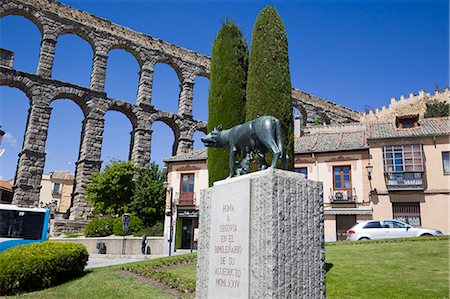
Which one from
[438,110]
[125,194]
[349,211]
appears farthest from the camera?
[438,110]

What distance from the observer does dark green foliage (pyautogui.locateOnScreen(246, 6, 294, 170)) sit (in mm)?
14109

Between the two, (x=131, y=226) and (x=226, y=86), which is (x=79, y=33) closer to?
(x=131, y=226)

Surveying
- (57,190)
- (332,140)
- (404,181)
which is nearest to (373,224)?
(404,181)

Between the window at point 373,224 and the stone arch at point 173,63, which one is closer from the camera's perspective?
the window at point 373,224

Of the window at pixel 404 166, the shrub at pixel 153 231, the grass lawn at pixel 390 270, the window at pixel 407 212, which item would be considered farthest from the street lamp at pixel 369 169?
the shrub at pixel 153 231

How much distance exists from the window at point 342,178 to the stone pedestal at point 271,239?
882 inches

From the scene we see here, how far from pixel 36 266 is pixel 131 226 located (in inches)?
699

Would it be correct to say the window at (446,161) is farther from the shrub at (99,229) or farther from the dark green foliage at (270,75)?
the shrub at (99,229)

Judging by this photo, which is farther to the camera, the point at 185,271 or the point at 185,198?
the point at 185,198

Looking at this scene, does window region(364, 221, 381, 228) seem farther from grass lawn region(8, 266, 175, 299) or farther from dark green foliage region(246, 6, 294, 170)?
grass lawn region(8, 266, 175, 299)

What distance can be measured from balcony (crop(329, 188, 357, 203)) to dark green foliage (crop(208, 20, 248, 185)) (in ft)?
42.2

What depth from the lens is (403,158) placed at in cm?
2566

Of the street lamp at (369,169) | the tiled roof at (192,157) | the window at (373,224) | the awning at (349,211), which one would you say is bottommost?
the window at (373,224)

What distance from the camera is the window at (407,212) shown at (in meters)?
25.0
